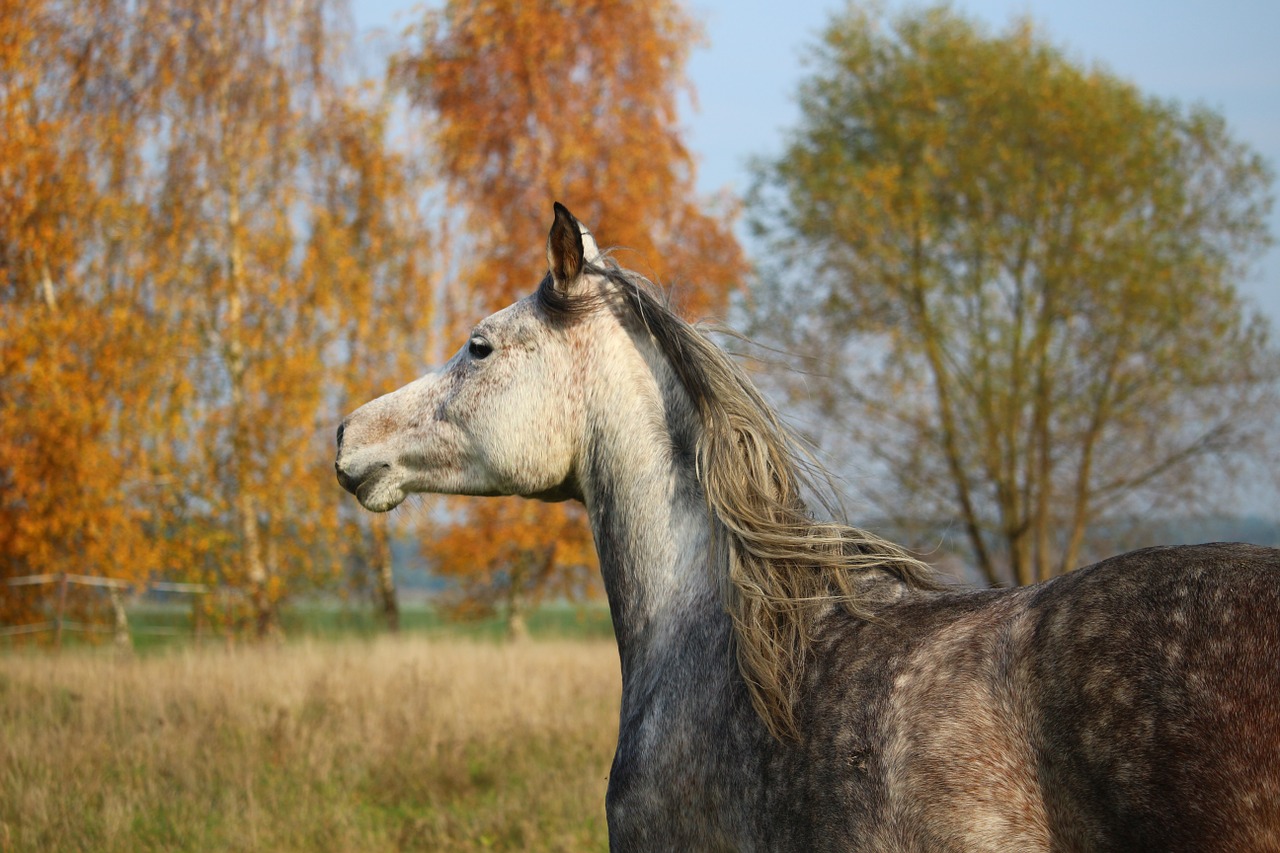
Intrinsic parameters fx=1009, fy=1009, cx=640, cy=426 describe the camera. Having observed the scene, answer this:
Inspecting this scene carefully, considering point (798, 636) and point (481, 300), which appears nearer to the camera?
point (798, 636)

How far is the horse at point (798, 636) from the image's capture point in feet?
5.99

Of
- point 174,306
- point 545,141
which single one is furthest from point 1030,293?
point 174,306

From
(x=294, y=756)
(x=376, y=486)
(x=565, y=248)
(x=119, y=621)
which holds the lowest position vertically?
(x=294, y=756)

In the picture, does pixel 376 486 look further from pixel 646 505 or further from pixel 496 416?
pixel 646 505

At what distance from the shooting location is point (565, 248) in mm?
3221

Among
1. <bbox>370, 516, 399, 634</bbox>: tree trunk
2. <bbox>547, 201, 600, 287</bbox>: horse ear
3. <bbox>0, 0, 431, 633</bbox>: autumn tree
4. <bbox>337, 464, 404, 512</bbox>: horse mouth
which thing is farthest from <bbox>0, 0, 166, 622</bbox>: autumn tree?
<bbox>547, 201, 600, 287</bbox>: horse ear

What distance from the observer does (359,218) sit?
19.2m

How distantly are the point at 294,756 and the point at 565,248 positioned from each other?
484 cm

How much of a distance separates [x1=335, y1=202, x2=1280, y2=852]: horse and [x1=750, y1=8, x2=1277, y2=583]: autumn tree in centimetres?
1496

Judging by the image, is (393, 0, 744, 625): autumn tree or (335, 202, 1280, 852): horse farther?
(393, 0, 744, 625): autumn tree

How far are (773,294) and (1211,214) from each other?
27.3 ft

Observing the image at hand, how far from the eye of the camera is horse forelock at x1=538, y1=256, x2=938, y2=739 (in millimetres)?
2621

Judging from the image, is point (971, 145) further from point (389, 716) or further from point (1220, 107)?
point (389, 716)

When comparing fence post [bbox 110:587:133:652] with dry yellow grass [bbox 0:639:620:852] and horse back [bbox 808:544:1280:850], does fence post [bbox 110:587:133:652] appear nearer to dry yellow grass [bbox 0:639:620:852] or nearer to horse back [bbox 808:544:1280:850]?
dry yellow grass [bbox 0:639:620:852]
